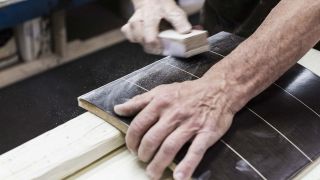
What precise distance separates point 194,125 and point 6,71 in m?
2.00

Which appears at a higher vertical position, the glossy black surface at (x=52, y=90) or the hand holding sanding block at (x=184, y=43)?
the hand holding sanding block at (x=184, y=43)

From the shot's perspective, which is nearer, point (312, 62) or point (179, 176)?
point (179, 176)

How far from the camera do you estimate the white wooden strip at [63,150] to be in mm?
810

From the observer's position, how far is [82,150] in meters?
0.86

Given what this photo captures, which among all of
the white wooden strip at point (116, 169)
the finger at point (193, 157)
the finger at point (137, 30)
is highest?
the finger at point (137, 30)

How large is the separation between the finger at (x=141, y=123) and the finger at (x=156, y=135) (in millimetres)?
15

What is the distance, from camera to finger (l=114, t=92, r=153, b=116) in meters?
0.87

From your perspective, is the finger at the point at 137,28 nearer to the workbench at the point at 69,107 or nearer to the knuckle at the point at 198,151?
the workbench at the point at 69,107

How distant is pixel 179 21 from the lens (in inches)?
41.8

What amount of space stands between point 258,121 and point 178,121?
0.64 feet

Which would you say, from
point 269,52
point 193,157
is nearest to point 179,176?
point 193,157

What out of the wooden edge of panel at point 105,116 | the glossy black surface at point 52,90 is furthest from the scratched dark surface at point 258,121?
the glossy black surface at point 52,90

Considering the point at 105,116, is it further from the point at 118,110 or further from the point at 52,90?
the point at 52,90

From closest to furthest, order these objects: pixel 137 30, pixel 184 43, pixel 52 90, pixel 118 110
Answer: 1. pixel 118 110
2. pixel 184 43
3. pixel 137 30
4. pixel 52 90
